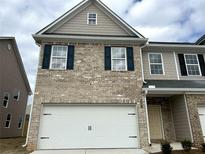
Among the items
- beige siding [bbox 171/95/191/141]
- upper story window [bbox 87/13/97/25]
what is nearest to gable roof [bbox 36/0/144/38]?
upper story window [bbox 87/13/97/25]

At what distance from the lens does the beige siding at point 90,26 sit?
38.5 ft

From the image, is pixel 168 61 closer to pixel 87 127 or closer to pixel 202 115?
pixel 202 115

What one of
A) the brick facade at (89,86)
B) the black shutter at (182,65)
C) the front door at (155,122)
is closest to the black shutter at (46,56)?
the brick facade at (89,86)

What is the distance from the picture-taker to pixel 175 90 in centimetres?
1039

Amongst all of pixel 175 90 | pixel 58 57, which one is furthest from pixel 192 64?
pixel 58 57

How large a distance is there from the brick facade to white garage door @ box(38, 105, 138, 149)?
0.40 metres

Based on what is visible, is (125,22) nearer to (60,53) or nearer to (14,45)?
(60,53)

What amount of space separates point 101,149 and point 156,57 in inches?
283

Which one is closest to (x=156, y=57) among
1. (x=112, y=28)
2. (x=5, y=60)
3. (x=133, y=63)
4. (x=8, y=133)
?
(x=133, y=63)

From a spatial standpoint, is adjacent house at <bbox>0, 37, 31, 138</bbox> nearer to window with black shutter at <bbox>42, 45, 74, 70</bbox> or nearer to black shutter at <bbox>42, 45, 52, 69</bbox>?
black shutter at <bbox>42, 45, 52, 69</bbox>

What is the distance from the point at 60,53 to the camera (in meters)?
10.9

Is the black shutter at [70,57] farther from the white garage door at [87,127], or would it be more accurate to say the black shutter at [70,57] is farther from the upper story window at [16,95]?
the upper story window at [16,95]

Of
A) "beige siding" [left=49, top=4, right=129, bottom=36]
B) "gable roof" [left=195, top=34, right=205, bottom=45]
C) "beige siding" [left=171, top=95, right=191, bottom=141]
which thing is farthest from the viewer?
"gable roof" [left=195, top=34, right=205, bottom=45]

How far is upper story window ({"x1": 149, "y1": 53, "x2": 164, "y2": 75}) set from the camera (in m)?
12.3
